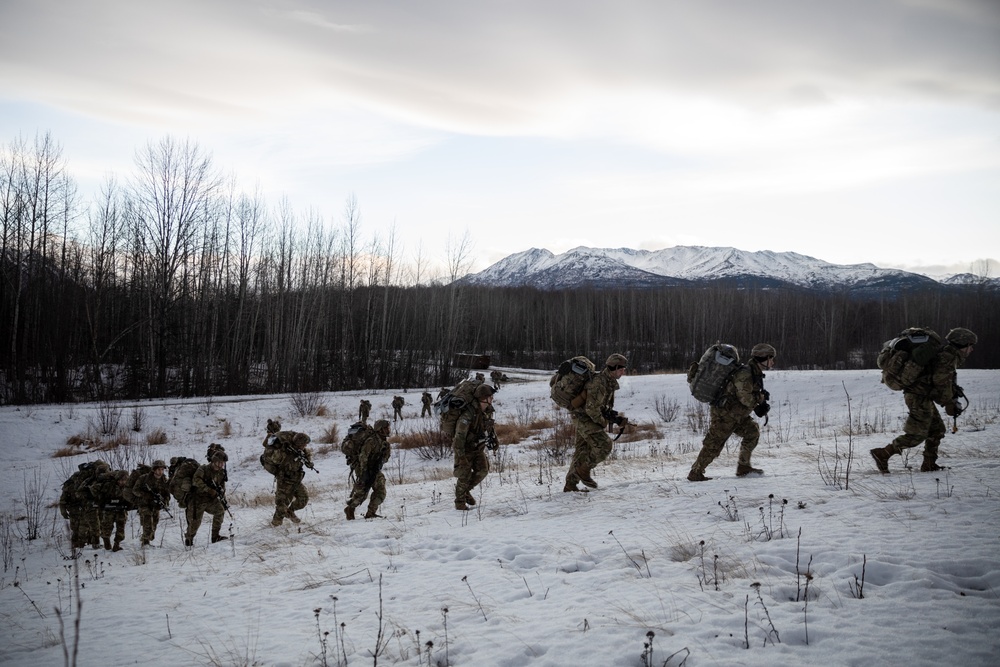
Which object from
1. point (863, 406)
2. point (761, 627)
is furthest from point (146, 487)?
point (863, 406)

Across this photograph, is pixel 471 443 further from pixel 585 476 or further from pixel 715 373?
pixel 715 373

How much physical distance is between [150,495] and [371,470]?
159 inches

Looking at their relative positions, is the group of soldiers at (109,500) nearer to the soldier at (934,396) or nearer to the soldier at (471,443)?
the soldier at (471,443)

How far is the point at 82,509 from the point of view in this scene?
9.45 m

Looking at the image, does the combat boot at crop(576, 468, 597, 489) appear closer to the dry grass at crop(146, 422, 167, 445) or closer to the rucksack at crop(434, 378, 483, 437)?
the rucksack at crop(434, 378, 483, 437)

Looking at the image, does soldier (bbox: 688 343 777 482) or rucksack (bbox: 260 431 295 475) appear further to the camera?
rucksack (bbox: 260 431 295 475)

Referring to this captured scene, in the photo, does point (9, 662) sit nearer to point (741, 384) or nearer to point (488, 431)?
point (488, 431)

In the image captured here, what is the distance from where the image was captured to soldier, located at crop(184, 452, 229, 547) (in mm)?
8672

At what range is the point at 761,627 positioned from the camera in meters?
3.47

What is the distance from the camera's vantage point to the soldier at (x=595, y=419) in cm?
739

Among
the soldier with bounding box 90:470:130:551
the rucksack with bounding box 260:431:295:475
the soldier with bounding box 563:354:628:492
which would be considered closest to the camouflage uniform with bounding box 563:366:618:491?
the soldier with bounding box 563:354:628:492

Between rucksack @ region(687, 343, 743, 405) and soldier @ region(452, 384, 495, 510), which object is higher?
rucksack @ region(687, 343, 743, 405)

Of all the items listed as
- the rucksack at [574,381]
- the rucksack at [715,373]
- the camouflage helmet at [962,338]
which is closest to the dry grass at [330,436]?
the rucksack at [574,381]

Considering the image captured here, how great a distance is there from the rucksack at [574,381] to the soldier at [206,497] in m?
5.66
